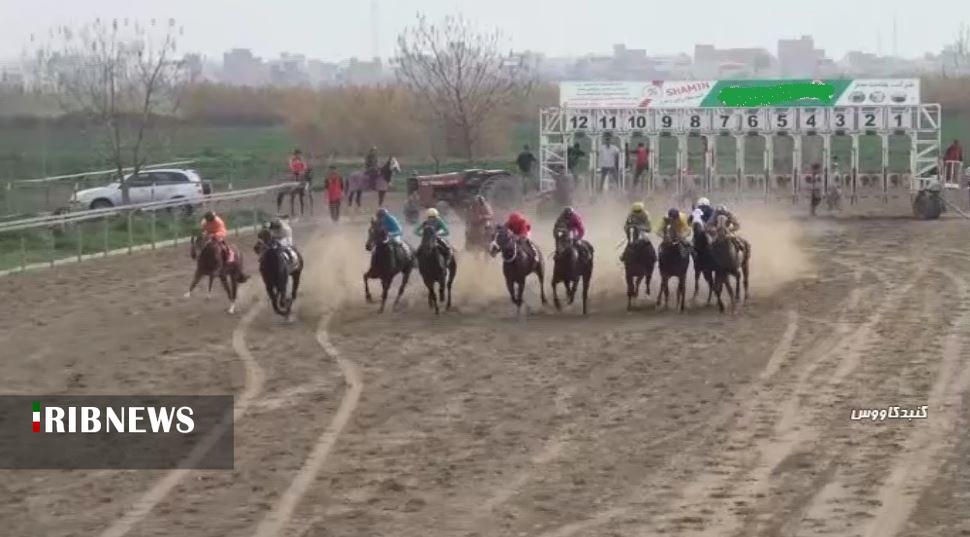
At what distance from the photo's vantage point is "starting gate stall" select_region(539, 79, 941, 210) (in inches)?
1515

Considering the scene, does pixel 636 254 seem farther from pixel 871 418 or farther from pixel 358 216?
pixel 358 216

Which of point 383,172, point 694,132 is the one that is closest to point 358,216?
point 383,172

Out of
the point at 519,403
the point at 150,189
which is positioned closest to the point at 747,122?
the point at 150,189

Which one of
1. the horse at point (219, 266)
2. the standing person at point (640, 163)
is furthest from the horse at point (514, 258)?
the standing person at point (640, 163)

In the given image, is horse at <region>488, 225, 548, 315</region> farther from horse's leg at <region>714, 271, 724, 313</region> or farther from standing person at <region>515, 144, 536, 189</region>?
standing person at <region>515, 144, 536, 189</region>

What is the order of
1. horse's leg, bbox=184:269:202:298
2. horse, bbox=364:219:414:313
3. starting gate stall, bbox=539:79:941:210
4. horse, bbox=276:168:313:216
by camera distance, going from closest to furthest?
horse, bbox=364:219:414:313 < horse's leg, bbox=184:269:202:298 < horse, bbox=276:168:313:216 < starting gate stall, bbox=539:79:941:210

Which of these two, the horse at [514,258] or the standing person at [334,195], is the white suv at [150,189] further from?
the horse at [514,258]

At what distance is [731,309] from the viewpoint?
21.0m

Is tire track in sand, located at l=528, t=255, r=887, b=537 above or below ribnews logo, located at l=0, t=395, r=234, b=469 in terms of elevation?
below

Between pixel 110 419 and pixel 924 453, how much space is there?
6.34m

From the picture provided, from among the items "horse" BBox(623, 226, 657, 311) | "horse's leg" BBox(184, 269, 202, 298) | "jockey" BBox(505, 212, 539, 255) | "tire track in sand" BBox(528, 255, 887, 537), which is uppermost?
"jockey" BBox(505, 212, 539, 255)

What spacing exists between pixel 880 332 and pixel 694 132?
21.2m

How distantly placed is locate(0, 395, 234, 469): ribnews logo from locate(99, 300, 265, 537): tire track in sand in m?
0.03

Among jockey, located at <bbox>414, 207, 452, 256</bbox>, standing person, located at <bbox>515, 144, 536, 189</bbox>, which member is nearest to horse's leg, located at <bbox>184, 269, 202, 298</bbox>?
jockey, located at <bbox>414, 207, 452, 256</bbox>
